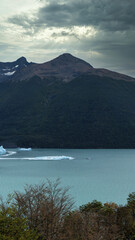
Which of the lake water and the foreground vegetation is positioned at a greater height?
the foreground vegetation

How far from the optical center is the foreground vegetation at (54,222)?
22.3 m

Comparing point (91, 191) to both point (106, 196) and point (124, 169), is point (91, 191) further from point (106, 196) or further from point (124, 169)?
point (124, 169)

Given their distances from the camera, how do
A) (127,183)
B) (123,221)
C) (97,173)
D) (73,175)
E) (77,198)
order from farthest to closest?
(97,173), (73,175), (127,183), (77,198), (123,221)

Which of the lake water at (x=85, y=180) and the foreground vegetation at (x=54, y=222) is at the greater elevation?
the foreground vegetation at (x=54, y=222)

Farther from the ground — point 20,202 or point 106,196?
point 20,202

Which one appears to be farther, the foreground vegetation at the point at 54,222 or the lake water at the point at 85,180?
the lake water at the point at 85,180

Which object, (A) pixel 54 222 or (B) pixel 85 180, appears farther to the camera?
(B) pixel 85 180

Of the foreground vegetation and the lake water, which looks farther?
the lake water

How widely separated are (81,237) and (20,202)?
5.67 m

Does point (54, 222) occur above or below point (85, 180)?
above

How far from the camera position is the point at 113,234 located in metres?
29.2

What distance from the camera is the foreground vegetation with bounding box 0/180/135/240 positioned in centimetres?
2230

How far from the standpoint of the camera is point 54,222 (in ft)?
86.1

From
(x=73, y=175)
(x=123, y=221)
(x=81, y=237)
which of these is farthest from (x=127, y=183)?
(x=81, y=237)
